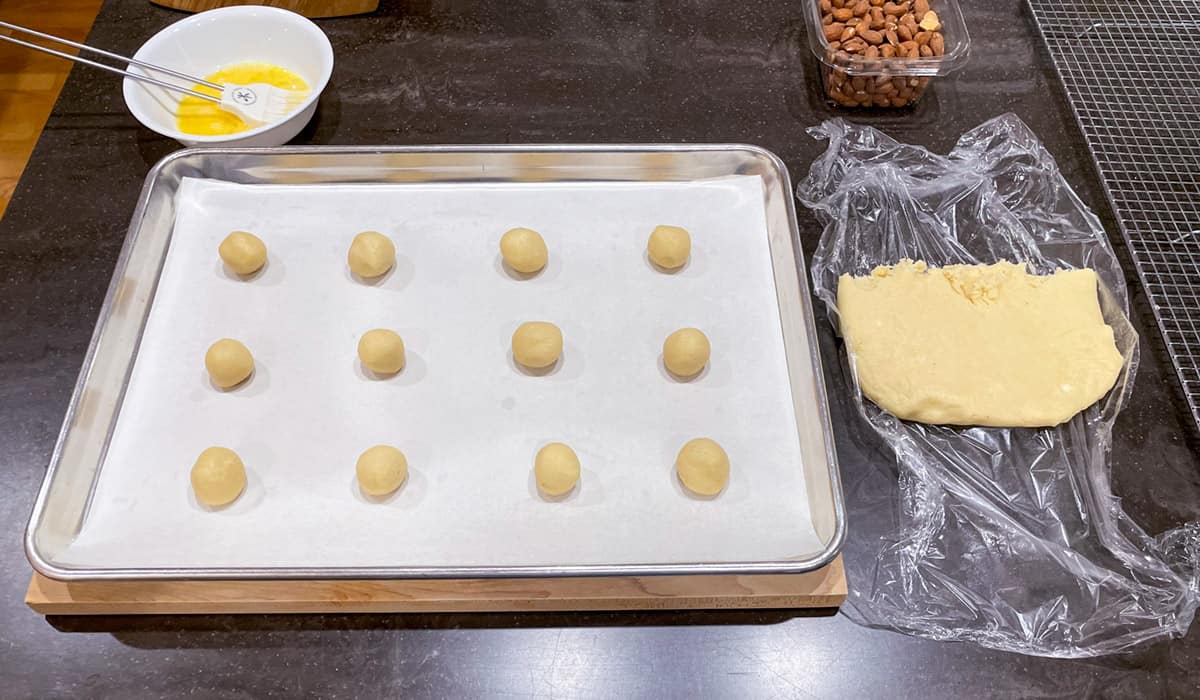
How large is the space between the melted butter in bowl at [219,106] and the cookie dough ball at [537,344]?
678mm

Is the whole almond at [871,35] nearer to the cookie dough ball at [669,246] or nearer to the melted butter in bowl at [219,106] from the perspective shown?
the cookie dough ball at [669,246]

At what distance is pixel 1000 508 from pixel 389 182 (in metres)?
1.09

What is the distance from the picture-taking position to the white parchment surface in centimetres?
106

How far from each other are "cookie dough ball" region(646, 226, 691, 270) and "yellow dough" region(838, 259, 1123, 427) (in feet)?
0.85

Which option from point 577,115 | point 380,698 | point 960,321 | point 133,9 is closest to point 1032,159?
point 960,321

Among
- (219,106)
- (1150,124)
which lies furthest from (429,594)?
(1150,124)

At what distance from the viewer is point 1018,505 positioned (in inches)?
43.9

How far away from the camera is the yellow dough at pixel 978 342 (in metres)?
1.16

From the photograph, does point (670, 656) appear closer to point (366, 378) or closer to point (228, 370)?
point (366, 378)

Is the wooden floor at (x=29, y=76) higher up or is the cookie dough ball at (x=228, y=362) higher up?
the cookie dough ball at (x=228, y=362)

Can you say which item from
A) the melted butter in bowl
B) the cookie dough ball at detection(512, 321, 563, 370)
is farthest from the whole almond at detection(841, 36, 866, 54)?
the melted butter in bowl

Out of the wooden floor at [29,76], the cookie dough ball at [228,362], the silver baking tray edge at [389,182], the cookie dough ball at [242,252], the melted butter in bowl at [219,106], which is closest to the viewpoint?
the silver baking tray edge at [389,182]

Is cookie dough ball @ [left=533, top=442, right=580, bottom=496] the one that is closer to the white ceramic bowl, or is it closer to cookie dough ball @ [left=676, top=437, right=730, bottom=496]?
cookie dough ball @ [left=676, top=437, right=730, bottom=496]

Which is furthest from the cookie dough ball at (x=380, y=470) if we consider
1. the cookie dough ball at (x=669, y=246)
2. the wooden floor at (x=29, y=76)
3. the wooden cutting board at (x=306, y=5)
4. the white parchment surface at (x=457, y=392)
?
the wooden floor at (x=29, y=76)
